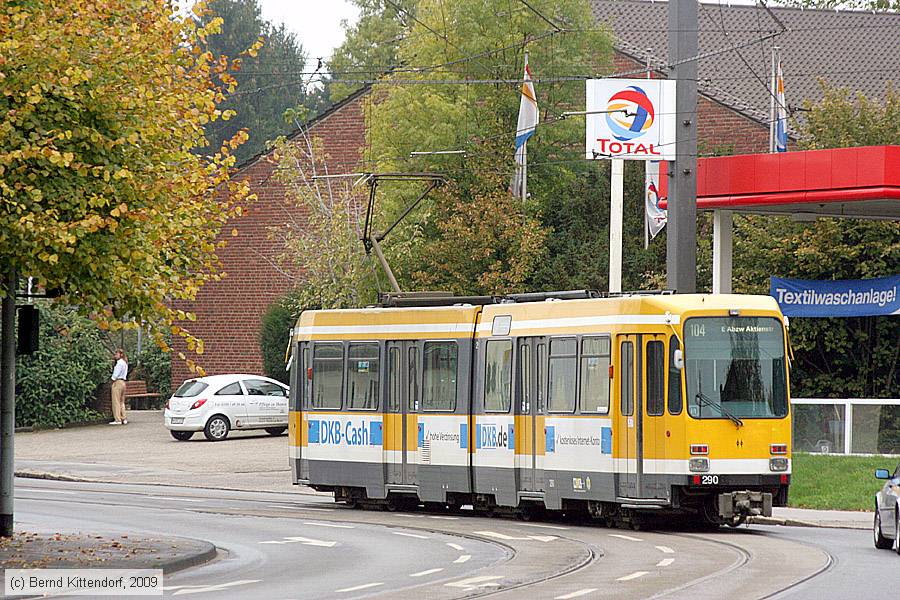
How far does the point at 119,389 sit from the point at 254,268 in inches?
312

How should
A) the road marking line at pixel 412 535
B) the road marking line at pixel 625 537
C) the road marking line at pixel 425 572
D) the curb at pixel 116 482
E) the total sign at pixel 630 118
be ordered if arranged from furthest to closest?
1. the curb at pixel 116 482
2. the total sign at pixel 630 118
3. the road marking line at pixel 412 535
4. the road marking line at pixel 625 537
5. the road marking line at pixel 425 572

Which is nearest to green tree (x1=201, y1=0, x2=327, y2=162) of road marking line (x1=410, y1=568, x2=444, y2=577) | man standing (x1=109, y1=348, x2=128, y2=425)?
man standing (x1=109, y1=348, x2=128, y2=425)

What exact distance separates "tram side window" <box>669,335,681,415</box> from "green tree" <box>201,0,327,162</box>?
80123mm

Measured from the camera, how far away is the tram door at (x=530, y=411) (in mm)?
22750

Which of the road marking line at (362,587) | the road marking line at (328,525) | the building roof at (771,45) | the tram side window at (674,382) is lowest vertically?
the road marking line at (328,525)

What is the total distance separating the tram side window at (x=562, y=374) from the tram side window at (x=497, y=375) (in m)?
0.93

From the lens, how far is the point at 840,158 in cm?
2862

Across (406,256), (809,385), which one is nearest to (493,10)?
(406,256)

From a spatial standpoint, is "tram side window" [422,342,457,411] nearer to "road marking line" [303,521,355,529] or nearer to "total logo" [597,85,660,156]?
"road marking line" [303,521,355,529]

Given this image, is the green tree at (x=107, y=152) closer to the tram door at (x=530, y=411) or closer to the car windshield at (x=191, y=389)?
the tram door at (x=530, y=411)

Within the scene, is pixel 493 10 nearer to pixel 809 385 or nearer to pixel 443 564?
pixel 809 385

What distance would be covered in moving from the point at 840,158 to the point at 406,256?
52.8ft

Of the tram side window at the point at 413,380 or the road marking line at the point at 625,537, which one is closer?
the road marking line at the point at 625,537

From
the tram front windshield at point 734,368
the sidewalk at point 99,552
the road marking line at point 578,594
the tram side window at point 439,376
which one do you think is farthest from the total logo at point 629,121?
the road marking line at point 578,594
